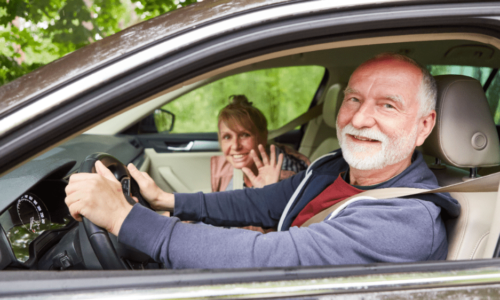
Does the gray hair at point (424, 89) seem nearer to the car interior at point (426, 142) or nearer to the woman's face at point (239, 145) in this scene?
the car interior at point (426, 142)

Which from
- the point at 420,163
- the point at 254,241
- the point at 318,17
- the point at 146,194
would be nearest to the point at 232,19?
the point at 318,17

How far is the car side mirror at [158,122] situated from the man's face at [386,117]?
7.22ft

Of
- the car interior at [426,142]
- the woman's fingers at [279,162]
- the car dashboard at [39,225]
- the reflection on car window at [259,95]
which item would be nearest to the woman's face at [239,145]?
the woman's fingers at [279,162]

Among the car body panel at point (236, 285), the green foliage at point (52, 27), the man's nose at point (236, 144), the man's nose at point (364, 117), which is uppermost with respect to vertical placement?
the green foliage at point (52, 27)

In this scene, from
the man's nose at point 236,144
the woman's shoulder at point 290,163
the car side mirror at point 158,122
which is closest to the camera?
the woman's shoulder at point 290,163

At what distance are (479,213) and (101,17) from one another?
2.65 m

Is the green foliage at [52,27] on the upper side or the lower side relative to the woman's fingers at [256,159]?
upper

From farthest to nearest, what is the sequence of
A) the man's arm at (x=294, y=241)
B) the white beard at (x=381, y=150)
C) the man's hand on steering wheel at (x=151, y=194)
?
1. the man's hand on steering wheel at (x=151, y=194)
2. the white beard at (x=381, y=150)
3. the man's arm at (x=294, y=241)

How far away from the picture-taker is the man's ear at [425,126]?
1.43 m

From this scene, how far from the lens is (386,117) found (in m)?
1.38

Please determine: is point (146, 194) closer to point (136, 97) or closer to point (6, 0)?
point (136, 97)

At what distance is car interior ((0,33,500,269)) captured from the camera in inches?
44.4

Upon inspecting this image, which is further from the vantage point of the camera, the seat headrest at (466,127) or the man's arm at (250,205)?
the man's arm at (250,205)

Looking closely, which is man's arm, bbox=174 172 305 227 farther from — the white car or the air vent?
the air vent
